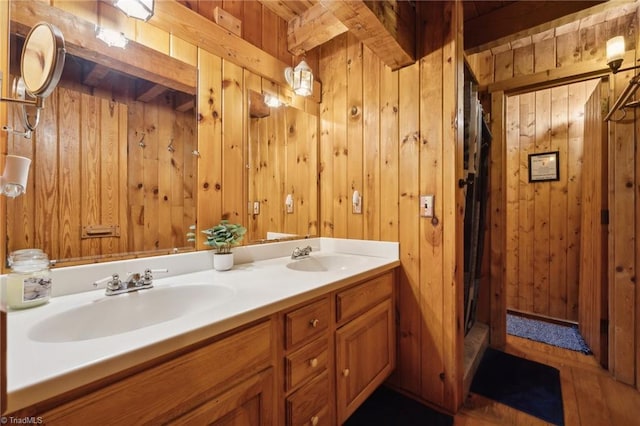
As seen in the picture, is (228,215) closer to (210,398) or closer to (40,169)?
(40,169)

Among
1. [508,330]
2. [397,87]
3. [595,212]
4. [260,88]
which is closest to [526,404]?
[508,330]

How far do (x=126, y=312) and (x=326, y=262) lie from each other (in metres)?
1.10

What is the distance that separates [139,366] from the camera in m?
0.61

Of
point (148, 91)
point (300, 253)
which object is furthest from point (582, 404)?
point (148, 91)

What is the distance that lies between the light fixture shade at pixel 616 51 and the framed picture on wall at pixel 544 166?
45.9 inches

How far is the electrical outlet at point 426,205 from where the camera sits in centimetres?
156

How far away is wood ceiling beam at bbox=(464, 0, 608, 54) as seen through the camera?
1598 mm

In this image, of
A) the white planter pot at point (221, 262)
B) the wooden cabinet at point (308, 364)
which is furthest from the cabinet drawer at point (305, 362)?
the white planter pot at point (221, 262)

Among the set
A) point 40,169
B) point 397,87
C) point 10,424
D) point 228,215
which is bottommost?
point 10,424

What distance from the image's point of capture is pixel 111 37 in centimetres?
112

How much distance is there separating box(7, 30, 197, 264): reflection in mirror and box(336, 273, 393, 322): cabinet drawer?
0.78 meters

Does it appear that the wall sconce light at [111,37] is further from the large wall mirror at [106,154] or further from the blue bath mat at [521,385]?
the blue bath mat at [521,385]

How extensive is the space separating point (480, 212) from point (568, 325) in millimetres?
1569

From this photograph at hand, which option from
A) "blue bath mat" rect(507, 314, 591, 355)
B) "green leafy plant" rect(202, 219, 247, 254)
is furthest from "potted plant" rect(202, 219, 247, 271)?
"blue bath mat" rect(507, 314, 591, 355)
